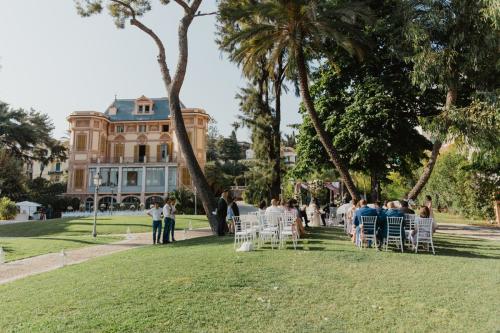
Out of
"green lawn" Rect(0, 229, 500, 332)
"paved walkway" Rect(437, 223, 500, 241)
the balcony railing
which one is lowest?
"green lawn" Rect(0, 229, 500, 332)

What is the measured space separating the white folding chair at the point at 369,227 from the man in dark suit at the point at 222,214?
563 centimetres

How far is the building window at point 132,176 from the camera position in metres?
47.6

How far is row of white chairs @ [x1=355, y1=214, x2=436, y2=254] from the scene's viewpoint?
399 inches

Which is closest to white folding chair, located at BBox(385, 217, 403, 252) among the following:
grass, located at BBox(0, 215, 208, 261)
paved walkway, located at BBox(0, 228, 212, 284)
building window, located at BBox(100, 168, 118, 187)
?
paved walkway, located at BBox(0, 228, 212, 284)

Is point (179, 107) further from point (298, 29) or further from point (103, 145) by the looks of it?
point (103, 145)

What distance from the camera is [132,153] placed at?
163 feet

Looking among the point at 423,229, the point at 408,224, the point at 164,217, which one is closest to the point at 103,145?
the point at 164,217

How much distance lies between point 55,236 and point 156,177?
95.3 feet

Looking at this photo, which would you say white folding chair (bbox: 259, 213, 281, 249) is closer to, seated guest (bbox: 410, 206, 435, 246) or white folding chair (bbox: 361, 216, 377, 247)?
white folding chair (bbox: 361, 216, 377, 247)

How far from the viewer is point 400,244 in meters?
10.4

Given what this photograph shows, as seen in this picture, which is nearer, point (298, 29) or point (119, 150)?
point (298, 29)

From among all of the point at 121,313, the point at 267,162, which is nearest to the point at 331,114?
the point at 267,162

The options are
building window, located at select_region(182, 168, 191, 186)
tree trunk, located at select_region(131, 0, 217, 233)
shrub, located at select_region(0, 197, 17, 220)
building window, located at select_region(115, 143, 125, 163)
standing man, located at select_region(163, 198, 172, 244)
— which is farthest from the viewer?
building window, located at select_region(115, 143, 125, 163)

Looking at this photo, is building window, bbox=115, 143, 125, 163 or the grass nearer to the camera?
the grass
